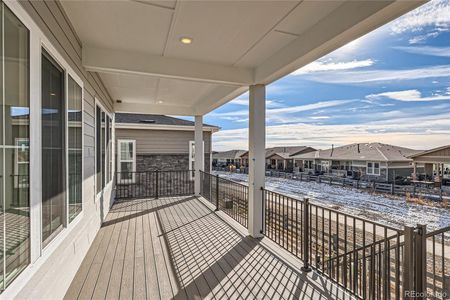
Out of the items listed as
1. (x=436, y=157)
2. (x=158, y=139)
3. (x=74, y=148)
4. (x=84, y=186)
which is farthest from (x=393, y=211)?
(x=74, y=148)

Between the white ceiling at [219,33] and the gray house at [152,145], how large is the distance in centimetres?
445

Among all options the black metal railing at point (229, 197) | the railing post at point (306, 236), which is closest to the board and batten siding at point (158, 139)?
the black metal railing at point (229, 197)

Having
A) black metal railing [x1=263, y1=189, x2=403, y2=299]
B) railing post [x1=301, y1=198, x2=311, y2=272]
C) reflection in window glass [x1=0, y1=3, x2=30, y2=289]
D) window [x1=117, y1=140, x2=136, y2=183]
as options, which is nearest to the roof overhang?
window [x1=117, y1=140, x2=136, y2=183]

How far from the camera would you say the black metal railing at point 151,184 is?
7.86 meters

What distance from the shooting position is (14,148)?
52.1 inches

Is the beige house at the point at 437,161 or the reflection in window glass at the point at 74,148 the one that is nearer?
the reflection in window glass at the point at 74,148

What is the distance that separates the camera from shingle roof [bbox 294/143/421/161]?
63.6ft

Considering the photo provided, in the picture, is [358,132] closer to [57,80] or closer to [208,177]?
Answer: [208,177]

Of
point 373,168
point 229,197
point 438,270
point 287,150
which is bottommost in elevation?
point 438,270

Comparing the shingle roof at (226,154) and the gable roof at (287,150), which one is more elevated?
the gable roof at (287,150)

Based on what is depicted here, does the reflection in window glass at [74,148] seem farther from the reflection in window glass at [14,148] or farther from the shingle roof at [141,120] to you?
the shingle roof at [141,120]

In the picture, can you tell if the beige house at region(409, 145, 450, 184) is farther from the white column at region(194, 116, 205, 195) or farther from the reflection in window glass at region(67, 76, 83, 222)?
the reflection in window glass at region(67, 76, 83, 222)

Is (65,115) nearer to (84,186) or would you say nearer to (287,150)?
(84,186)

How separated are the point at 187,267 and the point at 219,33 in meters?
2.93
